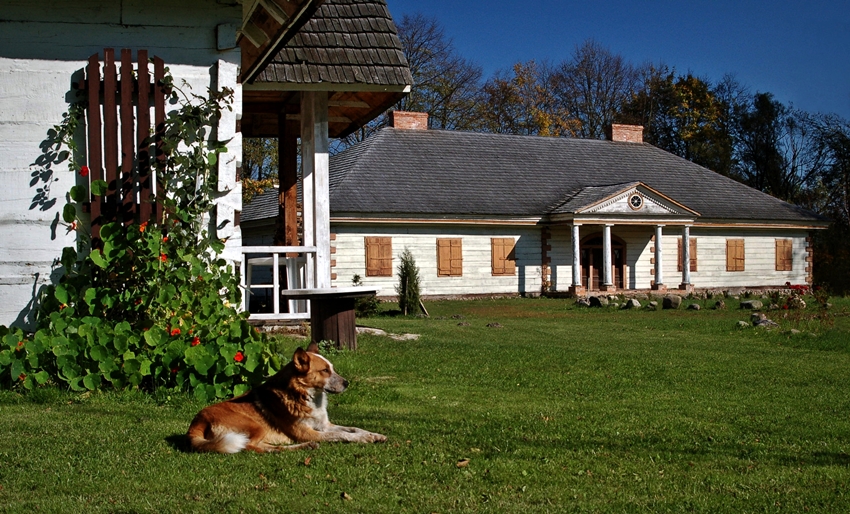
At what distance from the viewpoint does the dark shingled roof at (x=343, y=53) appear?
10094 millimetres

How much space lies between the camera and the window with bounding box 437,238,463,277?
27859mm

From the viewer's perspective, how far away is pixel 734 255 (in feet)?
107

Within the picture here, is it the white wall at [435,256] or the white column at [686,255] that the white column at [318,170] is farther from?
the white column at [686,255]

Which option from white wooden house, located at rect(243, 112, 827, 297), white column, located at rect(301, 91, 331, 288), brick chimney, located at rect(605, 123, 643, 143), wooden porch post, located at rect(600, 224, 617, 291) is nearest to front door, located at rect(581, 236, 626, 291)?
white wooden house, located at rect(243, 112, 827, 297)

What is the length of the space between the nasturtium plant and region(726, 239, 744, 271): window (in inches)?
1089

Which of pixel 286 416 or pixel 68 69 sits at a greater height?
pixel 68 69

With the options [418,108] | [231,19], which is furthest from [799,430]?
[418,108]

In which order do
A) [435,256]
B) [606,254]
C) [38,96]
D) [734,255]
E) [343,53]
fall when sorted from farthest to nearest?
[734,255] < [606,254] < [435,256] < [343,53] < [38,96]

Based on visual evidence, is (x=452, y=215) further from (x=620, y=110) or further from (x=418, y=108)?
(x=620, y=110)

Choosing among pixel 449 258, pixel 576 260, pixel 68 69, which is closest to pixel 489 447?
pixel 68 69

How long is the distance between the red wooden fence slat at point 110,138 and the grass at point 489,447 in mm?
1737

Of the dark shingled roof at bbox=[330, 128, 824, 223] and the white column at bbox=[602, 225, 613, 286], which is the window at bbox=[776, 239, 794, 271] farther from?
the white column at bbox=[602, 225, 613, 286]

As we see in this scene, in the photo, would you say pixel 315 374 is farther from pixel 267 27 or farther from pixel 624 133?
pixel 624 133

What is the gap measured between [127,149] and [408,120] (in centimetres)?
2493
